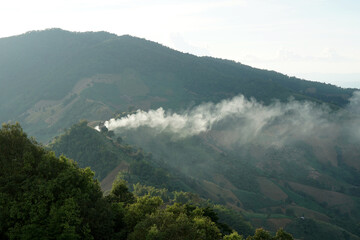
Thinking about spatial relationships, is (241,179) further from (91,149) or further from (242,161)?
(91,149)

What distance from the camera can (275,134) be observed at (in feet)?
630

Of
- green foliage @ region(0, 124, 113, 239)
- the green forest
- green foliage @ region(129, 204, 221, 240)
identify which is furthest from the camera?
green foliage @ region(129, 204, 221, 240)

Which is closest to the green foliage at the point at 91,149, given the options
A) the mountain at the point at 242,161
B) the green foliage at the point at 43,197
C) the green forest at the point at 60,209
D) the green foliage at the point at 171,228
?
the mountain at the point at 242,161

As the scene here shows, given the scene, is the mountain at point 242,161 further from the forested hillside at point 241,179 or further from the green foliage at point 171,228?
the green foliage at point 171,228

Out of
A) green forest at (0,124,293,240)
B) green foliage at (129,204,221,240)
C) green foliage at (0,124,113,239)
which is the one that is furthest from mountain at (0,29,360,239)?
green foliage at (129,204,221,240)

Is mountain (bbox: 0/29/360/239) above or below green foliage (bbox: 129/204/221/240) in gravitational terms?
below

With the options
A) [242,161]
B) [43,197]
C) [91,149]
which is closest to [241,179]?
[242,161]

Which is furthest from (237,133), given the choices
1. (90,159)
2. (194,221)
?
(194,221)

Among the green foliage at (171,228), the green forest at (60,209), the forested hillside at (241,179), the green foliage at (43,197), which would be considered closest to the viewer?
the green foliage at (43,197)

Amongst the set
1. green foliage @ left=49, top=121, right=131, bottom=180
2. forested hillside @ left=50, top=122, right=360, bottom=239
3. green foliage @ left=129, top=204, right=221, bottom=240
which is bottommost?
forested hillside @ left=50, top=122, right=360, bottom=239

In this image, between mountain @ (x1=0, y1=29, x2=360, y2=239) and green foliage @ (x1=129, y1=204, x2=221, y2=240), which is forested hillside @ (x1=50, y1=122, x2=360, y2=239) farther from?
green foliage @ (x1=129, y1=204, x2=221, y2=240)

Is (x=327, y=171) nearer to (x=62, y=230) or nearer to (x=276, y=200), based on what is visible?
(x=276, y=200)

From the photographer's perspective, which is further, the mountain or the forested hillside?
the mountain

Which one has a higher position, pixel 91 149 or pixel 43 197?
pixel 43 197
